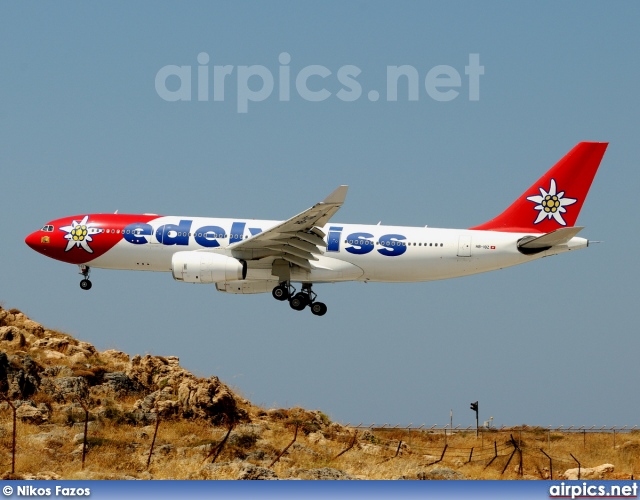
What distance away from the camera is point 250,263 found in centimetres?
5581

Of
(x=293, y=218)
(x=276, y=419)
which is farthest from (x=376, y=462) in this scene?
(x=293, y=218)

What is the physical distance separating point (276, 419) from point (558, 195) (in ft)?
63.3

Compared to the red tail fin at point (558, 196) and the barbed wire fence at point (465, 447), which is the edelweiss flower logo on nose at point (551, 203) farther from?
the barbed wire fence at point (465, 447)

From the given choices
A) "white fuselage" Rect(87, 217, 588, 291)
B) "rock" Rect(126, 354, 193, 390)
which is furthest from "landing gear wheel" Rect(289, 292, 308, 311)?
"rock" Rect(126, 354, 193, 390)

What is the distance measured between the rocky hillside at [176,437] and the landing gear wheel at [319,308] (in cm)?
609

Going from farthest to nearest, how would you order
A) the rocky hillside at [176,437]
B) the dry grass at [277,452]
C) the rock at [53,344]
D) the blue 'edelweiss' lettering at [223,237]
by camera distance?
the blue 'edelweiss' lettering at [223,237] → the rock at [53,344] → the rocky hillside at [176,437] → the dry grass at [277,452]

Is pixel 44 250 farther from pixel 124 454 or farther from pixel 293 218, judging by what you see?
pixel 124 454

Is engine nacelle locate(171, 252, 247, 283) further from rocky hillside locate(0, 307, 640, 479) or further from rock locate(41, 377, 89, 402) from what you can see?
rock locate(41, 377, 89, 402)

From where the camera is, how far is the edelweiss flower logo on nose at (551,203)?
58.7 metres

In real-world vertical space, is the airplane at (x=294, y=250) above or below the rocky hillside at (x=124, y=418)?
above

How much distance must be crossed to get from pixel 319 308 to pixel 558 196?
14.0 meters

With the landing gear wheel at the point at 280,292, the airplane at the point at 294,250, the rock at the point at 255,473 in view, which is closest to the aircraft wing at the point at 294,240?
the airplane at the point at 294,250

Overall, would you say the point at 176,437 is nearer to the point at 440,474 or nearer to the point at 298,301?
the point at 440,474

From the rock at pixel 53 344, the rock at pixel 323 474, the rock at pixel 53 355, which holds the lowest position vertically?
the rock at pixel 323 474
